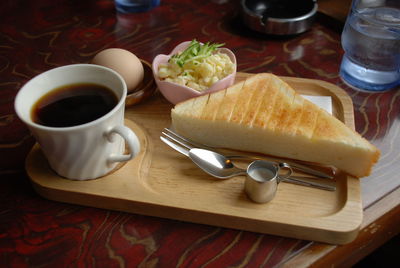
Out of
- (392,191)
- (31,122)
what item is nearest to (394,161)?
(392,191)

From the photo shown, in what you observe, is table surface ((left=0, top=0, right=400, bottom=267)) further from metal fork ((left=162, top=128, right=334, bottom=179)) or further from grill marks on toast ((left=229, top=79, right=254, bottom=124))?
grill marks on toast ((left=229, top=79, right=254, bottom=124))

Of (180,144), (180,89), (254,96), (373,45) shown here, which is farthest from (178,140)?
(373,45)

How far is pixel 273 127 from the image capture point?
1.02 m

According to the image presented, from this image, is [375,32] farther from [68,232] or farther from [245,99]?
[68,232]

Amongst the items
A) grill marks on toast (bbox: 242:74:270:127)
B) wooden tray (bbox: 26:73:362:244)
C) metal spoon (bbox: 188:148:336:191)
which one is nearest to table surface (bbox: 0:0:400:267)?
wooden tray (bbox: 26:73:362:244)

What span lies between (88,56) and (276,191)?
96 centimetres

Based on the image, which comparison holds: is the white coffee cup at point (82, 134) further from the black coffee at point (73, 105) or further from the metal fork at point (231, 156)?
the metal fork at point (231, 156)

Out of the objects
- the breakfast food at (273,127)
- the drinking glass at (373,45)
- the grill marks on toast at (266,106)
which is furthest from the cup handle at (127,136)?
the drinking glass at (373,45)

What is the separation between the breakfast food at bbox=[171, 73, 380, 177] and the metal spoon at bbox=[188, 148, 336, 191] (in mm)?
79

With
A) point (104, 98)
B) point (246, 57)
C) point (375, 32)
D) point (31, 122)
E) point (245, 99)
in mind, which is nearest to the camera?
point (31, 122)

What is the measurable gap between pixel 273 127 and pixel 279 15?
0.77 m

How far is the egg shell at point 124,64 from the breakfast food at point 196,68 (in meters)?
0.07

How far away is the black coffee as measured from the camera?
3.00 ft

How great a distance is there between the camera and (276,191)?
941 millimetres
